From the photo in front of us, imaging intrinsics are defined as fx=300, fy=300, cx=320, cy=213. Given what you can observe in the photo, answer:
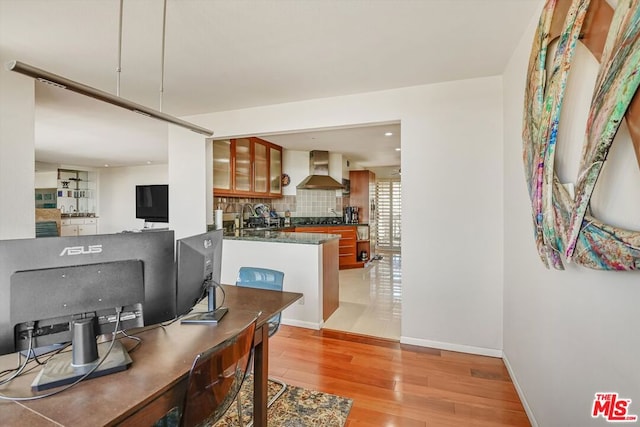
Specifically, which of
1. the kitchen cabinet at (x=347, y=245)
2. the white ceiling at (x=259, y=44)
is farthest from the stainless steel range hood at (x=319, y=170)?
the white ceiling at (x=259, y=44)

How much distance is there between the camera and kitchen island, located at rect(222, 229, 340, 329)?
3250mm

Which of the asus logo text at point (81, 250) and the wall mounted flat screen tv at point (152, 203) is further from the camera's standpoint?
the wall mounted flat screen tv at point (152, 203)

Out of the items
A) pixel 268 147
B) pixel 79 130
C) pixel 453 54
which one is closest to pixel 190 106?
pixel 268 147

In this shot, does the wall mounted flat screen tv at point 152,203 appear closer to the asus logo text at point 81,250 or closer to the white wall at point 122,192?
the white wall at point 122,192

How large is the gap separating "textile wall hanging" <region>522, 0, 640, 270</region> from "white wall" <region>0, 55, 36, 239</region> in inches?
137

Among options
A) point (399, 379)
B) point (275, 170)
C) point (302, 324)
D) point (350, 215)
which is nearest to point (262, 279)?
point (302, 324)

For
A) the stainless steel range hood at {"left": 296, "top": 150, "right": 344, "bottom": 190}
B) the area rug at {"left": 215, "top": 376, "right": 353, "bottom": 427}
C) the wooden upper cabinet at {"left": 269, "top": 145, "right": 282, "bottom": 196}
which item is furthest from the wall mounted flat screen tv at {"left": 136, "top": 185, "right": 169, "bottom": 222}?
the area rug at {"left": 215, "top": 376, "right": 353, "bottom": 427}

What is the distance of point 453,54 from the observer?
224 centimetres

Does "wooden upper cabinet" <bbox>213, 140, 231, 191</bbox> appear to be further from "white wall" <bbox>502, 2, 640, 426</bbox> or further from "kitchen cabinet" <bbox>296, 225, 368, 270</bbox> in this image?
"white wall" <bbox>502, 2, 640, 426</bbox>

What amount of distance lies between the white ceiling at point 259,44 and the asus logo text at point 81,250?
1.42 m

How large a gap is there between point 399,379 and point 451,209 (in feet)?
4.86

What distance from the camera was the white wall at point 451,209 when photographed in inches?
102

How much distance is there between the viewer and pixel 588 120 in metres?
0.98

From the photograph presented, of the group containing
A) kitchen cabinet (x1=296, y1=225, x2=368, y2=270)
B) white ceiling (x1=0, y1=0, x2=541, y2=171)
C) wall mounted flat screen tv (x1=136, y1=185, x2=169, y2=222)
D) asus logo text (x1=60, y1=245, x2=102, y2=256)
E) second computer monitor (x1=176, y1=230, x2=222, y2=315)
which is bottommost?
kitchen cabinet (x1=296, y1=225, x2=368, y2=270)
